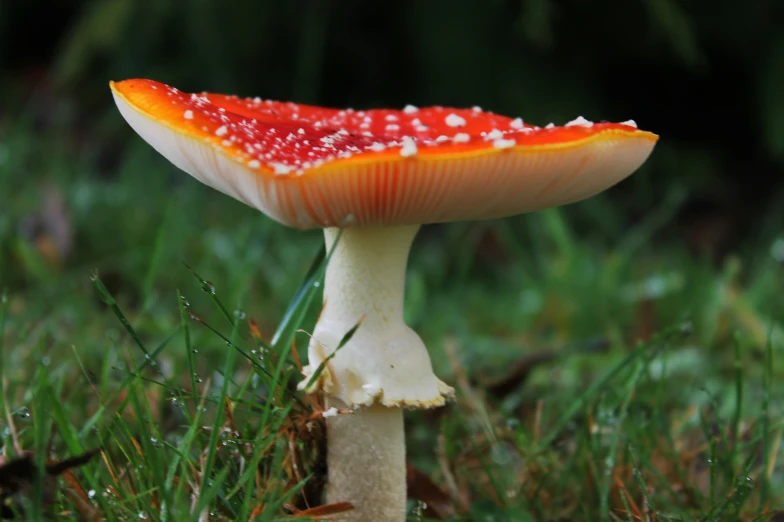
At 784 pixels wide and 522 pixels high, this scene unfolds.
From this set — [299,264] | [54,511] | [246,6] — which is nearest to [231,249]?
[299,264]

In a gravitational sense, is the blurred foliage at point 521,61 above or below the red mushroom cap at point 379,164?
above

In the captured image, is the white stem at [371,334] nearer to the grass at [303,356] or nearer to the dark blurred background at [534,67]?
the grass at [303,356]

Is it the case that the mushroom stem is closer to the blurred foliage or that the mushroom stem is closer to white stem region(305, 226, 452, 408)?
white stem region(305, 226, 452, 408)

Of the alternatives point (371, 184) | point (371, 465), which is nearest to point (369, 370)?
point (371, 465)

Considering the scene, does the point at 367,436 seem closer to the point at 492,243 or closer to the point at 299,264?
the point at 299,264

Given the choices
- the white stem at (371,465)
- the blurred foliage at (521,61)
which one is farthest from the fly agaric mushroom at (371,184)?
the blurred foliage at (521,61)

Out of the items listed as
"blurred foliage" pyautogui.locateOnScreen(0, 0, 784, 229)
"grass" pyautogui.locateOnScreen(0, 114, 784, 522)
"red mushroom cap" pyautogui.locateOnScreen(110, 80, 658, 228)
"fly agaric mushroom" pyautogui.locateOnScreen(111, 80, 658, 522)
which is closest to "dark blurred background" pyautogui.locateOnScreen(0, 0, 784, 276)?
"blurred foliage" pyautogui.locateOnScreen(0, 0, 784, 229)
